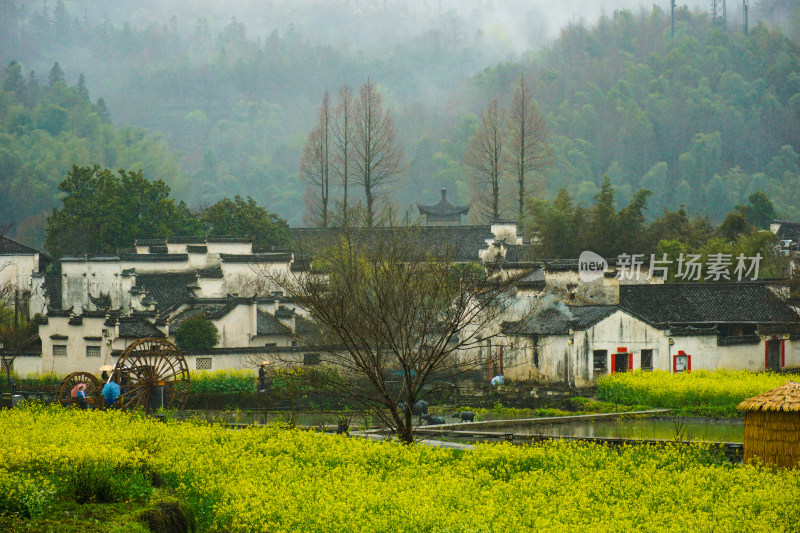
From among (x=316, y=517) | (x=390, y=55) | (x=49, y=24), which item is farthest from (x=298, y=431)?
(x=49, y=24)

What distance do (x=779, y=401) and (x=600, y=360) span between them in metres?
16.3

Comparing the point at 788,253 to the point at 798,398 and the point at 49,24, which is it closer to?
the point at 798,398

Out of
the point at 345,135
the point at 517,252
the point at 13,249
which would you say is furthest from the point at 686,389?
the point at 13,249

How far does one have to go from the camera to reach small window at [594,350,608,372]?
31.7 meters

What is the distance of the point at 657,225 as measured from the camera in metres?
51.0

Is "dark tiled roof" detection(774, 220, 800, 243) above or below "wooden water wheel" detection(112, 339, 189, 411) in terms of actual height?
above

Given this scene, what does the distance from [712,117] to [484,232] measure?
71393 mm

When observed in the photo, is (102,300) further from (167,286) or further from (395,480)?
(395,480)

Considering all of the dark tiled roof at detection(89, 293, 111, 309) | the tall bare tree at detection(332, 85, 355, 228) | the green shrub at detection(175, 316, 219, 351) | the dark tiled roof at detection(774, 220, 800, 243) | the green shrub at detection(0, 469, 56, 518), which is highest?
the tall bare tree at detection(332, 85, 355, 228)

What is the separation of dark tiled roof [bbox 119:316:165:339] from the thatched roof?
21152 millimetres

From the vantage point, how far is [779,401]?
15539mm

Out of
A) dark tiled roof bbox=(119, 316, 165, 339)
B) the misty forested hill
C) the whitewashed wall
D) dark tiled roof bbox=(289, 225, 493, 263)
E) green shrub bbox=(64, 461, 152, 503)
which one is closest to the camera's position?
green shrub bbox=(64, 461, 152, 503)

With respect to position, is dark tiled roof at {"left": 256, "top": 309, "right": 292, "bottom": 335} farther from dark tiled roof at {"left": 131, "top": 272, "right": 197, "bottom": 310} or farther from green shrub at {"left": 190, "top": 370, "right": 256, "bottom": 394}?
dark tiled roof at {"left": 131, "top": 272, "right": 197, "bottom": 310}

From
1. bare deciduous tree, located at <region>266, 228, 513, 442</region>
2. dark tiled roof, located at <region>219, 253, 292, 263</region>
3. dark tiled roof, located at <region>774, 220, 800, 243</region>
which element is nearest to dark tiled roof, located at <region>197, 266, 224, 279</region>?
dark tiled roof, located at <region>219, 253, 292, 263</region>
